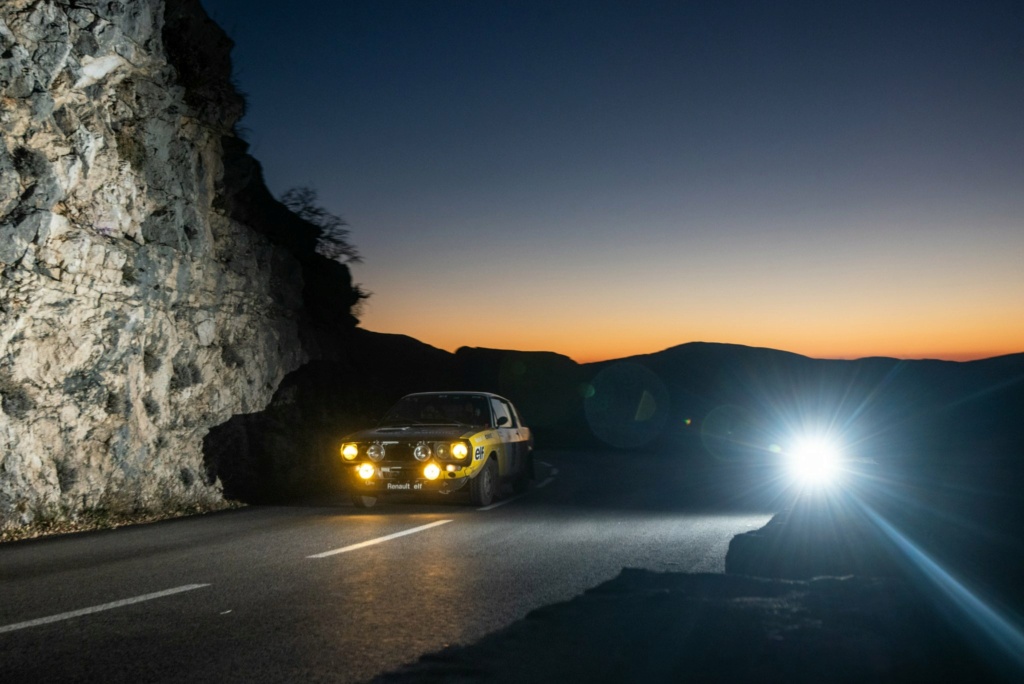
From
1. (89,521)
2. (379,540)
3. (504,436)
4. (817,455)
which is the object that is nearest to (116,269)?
(89,521)

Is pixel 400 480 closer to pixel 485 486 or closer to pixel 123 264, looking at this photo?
pixel 485 486

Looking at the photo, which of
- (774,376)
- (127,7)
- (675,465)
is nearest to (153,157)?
(127,7)

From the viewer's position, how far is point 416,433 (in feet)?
41.5

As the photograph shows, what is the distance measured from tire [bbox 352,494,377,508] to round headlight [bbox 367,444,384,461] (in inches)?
23.2

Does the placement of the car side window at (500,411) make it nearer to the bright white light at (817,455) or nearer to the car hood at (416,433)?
the car hood at (416,433)

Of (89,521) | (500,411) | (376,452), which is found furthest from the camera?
(500,411)

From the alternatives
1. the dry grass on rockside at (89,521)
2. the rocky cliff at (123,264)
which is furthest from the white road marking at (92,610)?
the rocky cliff at (123,264)

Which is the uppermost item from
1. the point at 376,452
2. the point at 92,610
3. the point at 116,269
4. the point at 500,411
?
the point at 116,269

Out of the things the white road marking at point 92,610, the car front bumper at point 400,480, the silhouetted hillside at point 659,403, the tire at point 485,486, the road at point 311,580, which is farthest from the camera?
the tire at point 485,486

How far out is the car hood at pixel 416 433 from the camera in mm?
12445

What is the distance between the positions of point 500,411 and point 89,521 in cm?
624

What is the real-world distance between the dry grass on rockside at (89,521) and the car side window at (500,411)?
4.31 metres

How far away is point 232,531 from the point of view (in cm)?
1026

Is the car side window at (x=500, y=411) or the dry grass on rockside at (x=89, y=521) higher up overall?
the car side window at (x=500, y=411)
